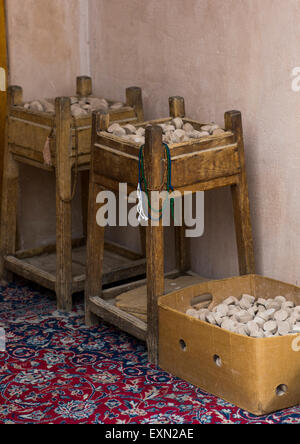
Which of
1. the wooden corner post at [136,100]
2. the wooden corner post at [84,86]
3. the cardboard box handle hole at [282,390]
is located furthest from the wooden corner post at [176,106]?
the cardboard box handle hole at [282,390]

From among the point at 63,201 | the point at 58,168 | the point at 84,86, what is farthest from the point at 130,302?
the point at 84,86

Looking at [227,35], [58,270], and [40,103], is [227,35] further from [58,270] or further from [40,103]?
[58,270]

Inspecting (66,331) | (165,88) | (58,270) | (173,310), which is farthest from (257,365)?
(165,88)

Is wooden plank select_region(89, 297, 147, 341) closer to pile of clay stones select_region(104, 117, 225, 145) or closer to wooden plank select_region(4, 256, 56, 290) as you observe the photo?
wooden plank select_region(4, 256, 56, 290)

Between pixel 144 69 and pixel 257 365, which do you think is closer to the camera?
pixel 257 365

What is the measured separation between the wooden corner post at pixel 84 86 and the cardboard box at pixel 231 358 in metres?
1.54

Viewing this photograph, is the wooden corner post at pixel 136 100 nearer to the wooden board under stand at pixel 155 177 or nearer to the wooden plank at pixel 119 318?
the wooden board under stand at pixel 155 177

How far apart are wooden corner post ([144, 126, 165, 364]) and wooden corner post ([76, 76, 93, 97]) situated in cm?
136

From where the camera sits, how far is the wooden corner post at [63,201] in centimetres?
379

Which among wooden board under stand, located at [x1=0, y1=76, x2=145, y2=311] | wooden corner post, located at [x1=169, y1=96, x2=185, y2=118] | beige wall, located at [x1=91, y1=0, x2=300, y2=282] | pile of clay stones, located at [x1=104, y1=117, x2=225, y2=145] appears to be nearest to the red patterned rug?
wooden board under stand, located at [x1=0, y1=76, x2=145, y2=311]

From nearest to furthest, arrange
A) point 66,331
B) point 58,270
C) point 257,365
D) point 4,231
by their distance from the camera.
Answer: point 257,365, point 66,331, point 58,270, point 4,231

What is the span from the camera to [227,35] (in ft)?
11.9

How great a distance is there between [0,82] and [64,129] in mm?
784

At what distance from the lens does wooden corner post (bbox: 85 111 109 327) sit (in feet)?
11.6
